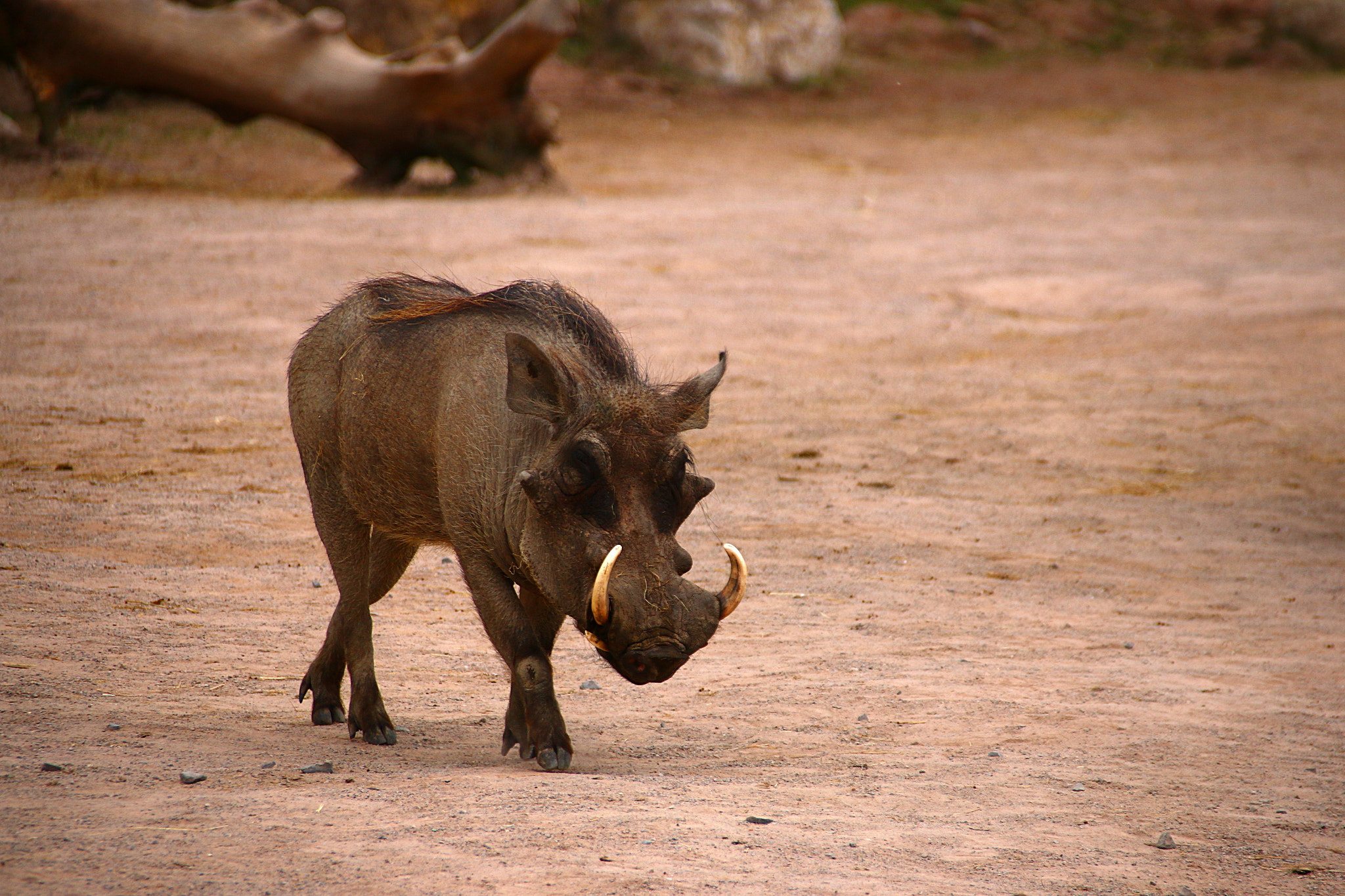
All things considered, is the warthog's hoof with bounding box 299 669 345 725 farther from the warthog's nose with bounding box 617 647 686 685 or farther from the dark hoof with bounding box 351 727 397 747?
the warthog's nose with bounding box 617 647 686 685

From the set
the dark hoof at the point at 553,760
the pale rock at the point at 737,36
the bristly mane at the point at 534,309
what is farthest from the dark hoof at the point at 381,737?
the pale rock at the point at 737,36

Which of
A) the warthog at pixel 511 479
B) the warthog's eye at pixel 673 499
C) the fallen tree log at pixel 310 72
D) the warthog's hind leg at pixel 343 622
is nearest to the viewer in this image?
the warthog at pixel 511 479

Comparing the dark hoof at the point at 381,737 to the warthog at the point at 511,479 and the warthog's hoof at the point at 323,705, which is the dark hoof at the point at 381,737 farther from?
the warthog's hoof at the point at 323,705

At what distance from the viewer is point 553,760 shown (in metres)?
3.54

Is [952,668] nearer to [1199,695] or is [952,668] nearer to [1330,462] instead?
[1199,695]

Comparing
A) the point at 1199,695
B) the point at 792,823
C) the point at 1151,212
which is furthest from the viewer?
the point at 1151,212

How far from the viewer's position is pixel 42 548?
5.28 m

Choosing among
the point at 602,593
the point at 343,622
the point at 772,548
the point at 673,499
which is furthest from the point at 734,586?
the point at 772,548

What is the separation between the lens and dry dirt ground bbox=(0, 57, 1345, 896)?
308 centimetres

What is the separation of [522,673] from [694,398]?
2.76ft

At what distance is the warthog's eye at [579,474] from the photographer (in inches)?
138

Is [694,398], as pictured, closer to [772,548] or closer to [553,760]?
[553,760]

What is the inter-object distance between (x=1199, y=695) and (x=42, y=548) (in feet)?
13.6

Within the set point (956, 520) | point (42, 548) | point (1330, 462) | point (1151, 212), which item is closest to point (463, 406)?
point (42, 548)
